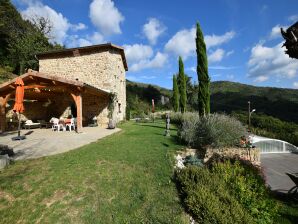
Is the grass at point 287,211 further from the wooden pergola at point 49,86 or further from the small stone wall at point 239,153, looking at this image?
the wooden pergola at point 49,86

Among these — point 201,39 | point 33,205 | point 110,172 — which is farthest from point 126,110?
point 33,205

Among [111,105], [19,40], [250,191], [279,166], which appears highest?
[19,40]

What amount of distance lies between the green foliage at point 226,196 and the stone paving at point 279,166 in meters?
5.98

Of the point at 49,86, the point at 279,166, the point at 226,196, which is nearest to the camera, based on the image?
the point at 226,196

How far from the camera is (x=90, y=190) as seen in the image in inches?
212

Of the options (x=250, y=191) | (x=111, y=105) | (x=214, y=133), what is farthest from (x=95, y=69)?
(x=250, y=191)

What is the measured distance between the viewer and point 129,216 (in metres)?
4.82

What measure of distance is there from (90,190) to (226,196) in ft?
10.4

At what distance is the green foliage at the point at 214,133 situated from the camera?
9555 millimetres

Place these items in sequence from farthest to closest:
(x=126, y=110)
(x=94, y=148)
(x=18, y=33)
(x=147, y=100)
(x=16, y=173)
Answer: (x=147, y=100) → (x=18, y=33) → (x=126, y=110) → (x=94, y=148) → (x=16, y=173)

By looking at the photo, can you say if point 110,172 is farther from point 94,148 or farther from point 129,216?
point 94,148

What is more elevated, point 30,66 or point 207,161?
point 30,66

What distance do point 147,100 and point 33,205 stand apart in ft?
140

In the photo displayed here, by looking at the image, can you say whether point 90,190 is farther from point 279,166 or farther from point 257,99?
point 257,99
